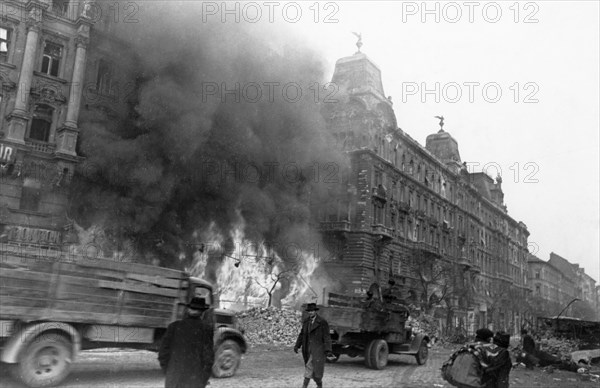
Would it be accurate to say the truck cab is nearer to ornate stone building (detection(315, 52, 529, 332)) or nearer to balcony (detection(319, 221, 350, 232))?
ornate stone building (detection(315, 52, 529, 332))

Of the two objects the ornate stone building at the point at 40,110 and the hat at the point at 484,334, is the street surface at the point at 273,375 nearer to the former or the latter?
the hat at the point at 484,334

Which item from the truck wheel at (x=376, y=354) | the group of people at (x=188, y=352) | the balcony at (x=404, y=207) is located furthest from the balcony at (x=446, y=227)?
the group of people at (x=188, y=352)

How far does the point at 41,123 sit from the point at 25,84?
216 centimetres

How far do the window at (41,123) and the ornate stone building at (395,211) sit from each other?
63.6 feet

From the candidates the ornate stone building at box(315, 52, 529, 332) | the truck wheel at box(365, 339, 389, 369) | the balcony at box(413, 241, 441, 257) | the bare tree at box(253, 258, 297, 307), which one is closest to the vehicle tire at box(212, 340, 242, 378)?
the truck wheel at box(365, 339, 389, 369)

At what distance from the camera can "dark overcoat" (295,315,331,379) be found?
28.6 ft

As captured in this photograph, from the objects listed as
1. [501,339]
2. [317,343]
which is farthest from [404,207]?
[501,339]

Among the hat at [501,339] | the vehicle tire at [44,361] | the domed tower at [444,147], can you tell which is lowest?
the vehicle tire at [44,361]

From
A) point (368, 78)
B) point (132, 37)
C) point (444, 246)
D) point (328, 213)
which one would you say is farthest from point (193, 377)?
point (444, 246)

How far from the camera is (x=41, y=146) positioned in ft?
84.7

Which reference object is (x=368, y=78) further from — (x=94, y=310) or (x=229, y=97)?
(x=94, y=310)

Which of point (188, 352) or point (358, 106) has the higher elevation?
point (358, 106)

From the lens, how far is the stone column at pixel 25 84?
24641 mm

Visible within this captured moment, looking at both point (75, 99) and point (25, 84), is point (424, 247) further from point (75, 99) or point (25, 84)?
point (25, 84)
